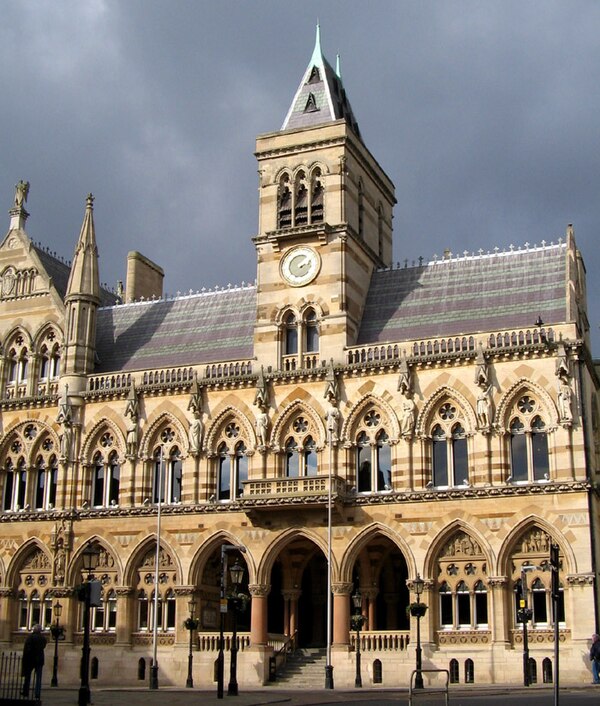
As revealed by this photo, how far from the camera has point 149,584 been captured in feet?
166

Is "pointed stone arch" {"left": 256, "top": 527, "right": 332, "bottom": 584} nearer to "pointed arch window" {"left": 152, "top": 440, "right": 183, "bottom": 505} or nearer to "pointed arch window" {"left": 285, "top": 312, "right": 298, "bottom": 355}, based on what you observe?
"pointed arch window" {"left": 152, "top": 440, "right": 183, "bottom": 505}

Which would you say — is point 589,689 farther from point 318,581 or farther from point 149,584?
point 149,584

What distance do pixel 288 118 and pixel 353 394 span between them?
50.5 ft

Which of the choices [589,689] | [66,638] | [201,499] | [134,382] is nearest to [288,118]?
[134,382]

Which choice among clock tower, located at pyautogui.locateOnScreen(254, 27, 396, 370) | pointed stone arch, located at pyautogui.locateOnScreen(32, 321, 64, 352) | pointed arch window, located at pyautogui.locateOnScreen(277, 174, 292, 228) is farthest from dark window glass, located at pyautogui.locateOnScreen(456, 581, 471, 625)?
pointed stone arch, located at pyautogui.locateOnScreen(32, 321, 64, 352)

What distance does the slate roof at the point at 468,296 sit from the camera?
48094mm

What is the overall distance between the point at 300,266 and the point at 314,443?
8.40 meters

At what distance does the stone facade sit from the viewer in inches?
1737

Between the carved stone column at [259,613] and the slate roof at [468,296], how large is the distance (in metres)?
11.8

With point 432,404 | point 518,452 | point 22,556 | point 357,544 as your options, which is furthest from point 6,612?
point 518,452

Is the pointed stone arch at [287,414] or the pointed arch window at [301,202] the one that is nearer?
the pointed stone arch at [287,414]

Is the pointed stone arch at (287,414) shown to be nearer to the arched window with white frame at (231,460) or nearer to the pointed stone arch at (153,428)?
the arched window with white frame at (231,460)

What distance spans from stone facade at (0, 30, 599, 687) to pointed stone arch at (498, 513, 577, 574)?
0.09m

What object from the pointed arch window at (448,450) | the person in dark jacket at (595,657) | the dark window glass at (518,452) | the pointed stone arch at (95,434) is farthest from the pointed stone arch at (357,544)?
the pointed stone arch at (95,434)
